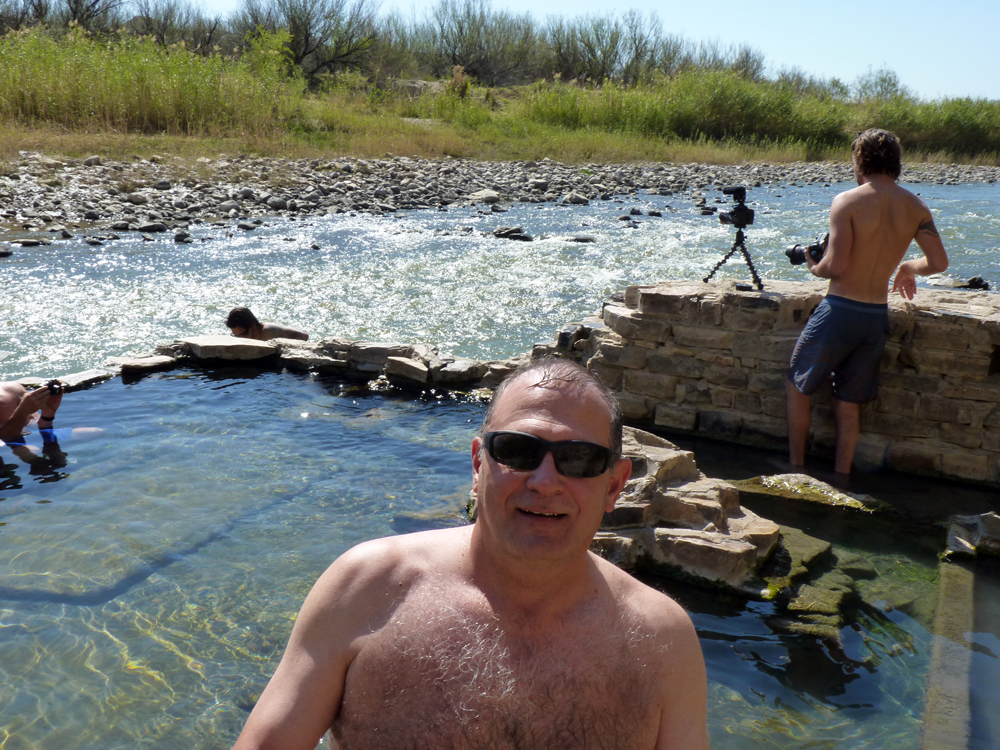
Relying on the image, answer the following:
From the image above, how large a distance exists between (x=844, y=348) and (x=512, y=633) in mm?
3831

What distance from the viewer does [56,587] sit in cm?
392

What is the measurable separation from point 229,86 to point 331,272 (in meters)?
9.62

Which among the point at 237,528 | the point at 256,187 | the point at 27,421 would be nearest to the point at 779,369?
the point at 237,528

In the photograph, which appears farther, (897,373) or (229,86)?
(229,86)

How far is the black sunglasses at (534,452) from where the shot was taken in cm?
198

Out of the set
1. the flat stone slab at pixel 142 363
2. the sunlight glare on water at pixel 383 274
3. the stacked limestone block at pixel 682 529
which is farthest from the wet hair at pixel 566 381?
the sunlight glare on water at pixel 383 274

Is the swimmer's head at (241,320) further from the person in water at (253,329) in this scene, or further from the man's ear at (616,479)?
the man's ear at (616,479)

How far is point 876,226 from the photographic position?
4957 millimetres

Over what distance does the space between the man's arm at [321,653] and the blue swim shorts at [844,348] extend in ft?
12.8

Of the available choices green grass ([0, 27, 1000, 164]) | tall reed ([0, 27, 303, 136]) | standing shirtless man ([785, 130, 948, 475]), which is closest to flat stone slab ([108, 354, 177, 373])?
standing shirtless man ([785, 130, 948, 475])

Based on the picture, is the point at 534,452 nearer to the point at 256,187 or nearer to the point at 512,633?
the point at 512,633

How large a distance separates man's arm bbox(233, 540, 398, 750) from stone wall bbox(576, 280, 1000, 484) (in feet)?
→ 14.1

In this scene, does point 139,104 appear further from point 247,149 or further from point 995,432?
point 995,432

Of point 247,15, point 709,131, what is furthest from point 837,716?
point 247,15
